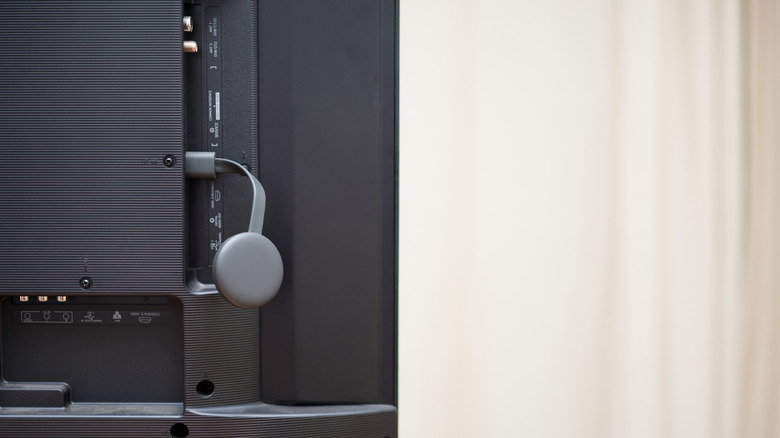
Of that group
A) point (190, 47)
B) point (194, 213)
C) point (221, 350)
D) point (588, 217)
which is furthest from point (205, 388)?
point (588, 217)

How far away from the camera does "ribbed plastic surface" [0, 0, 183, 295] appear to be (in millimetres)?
432

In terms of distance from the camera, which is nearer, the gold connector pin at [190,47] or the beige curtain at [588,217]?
the gold connector pin at [190,47]

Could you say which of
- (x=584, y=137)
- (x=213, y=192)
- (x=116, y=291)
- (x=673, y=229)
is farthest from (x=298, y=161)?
(x=673, y=229)

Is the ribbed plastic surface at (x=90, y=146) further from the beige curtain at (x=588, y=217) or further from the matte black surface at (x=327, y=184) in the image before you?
the beige curtain at (x=588, y=217)

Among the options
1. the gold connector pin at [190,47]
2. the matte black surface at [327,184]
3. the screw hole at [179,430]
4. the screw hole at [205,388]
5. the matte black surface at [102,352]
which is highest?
the gold connector pin at [190,47]

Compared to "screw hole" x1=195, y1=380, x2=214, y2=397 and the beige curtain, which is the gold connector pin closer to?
"screw hole" x1=195, y1=380, x2=214, y2=397

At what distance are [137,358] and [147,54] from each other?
0.26 meters

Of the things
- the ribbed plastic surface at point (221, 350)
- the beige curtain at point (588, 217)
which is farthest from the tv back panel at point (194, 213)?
the beige curtain at point (588, 217)

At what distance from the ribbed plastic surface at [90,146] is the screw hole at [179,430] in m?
0.12

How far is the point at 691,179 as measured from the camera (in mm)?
872

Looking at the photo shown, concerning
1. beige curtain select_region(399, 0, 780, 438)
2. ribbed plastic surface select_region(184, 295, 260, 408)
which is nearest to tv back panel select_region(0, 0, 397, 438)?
ribbed plastic surface select_region(184, 295, 260, 408)

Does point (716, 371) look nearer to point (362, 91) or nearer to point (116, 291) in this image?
point (362, 91)

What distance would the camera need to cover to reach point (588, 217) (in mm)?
851

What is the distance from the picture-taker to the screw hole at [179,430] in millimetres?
444
